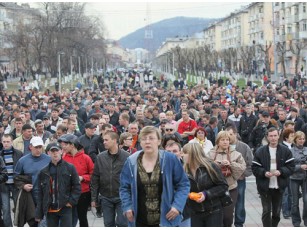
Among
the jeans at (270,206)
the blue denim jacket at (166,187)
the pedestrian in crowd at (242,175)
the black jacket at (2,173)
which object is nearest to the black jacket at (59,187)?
the black jacket at (2,173)

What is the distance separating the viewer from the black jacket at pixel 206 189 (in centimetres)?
668

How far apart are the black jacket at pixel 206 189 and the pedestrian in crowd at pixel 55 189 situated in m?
1.77

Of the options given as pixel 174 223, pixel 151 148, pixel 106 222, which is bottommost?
pixel 106 222

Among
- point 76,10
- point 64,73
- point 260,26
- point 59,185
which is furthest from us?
point 260,26

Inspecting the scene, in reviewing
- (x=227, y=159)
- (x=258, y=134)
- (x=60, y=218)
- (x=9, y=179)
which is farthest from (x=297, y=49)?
(x=60, y=218)

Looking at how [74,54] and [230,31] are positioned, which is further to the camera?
[230,31]

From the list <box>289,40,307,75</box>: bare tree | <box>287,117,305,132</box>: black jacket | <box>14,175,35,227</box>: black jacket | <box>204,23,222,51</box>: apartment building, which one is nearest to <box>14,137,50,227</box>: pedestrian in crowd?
<box>14,175,35,227</box>: black jacket

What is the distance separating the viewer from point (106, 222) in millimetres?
7812

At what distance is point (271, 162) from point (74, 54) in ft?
221

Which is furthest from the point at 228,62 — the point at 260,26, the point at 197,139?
the point at 197,139

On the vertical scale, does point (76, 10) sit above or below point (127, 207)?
above

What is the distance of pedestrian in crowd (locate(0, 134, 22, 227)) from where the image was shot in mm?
9203

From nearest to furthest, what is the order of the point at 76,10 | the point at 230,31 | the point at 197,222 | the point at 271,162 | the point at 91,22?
1. the point at 197,222
2. the point at 271,162
3. the point at 76,10
4. the point at 91,22
5. the point at 230,31

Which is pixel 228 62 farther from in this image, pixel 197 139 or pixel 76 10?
pixel 197 139
